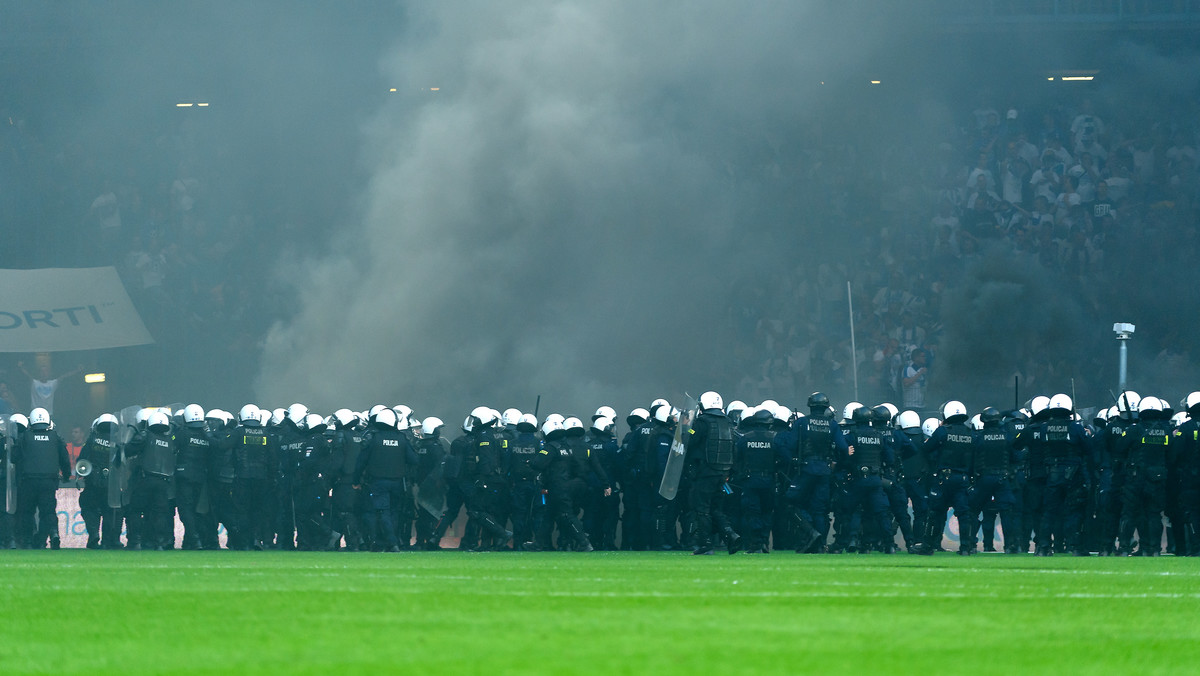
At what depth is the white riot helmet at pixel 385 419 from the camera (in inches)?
574

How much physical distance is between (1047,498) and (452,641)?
979 cm

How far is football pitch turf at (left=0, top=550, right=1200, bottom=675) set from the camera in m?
4.73

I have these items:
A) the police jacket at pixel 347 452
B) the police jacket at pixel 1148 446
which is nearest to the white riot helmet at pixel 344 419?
the police jacket at pixel 347 452

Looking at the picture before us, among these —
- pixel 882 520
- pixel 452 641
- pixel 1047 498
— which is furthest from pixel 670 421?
pixel 452 641

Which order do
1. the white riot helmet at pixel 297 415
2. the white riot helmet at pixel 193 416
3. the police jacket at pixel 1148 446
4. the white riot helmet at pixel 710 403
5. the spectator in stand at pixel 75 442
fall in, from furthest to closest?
1. the spectator in stand at pixel 75 442
2. the white riot helmet at pixel 297 415
3. the white riot helmet at pixel 193 416
4. the police jacket at pixel 1148 446
5. the white riot helmet at pixel 710 403

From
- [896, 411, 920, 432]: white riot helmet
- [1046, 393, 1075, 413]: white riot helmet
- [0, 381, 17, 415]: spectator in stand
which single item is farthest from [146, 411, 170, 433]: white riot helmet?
[1046, 393, 1075, 413]: white riot helmet

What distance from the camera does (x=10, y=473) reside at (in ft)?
50.5

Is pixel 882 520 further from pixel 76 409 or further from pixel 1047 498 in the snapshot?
pixel 76 409

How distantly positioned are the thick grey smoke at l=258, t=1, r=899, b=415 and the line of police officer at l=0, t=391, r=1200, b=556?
8221 millimetres

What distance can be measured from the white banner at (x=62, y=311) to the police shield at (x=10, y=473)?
7169 mm

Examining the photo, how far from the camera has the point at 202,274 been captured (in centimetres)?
2452

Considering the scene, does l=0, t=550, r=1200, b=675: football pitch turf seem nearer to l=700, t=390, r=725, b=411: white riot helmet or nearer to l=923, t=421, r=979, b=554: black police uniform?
l=700, t=390, r=725, b=411: white riot helmet

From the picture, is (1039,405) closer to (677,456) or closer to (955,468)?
(955,468)

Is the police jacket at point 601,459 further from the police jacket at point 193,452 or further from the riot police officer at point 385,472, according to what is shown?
the police jacket at point 193,452
